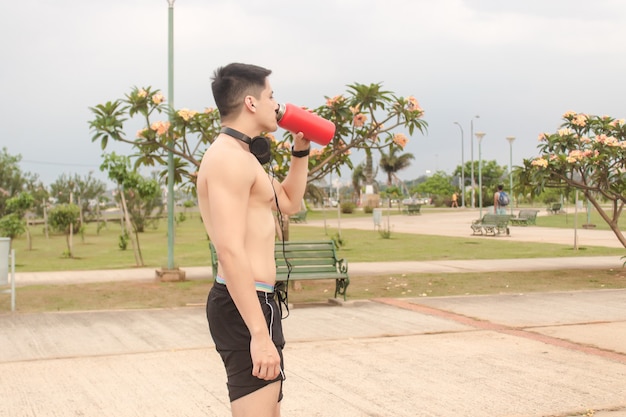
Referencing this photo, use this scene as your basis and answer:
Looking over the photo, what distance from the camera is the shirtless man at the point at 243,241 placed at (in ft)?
9.49

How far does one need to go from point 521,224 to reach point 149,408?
31117mm

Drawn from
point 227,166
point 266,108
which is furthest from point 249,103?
point 227,166

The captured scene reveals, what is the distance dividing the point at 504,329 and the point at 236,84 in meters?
5.75

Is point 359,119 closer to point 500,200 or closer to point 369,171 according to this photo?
point 500,200

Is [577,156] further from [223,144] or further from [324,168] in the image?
[223,144]

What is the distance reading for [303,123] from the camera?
3.23 meters

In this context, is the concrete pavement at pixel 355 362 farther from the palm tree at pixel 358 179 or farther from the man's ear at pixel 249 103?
the palm tree at pixel 358 179

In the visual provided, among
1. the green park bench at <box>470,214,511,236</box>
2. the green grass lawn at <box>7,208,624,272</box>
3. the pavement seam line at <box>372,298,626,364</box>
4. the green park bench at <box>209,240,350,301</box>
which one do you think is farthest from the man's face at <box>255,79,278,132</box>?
the green park bench at <box>470,214,511,236</box>

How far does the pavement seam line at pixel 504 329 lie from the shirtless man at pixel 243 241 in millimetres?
4459

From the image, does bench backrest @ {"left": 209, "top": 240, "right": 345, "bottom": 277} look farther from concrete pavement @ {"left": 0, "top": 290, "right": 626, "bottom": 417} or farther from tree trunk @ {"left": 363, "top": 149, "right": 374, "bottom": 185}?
tree trunk @ {"left": 363, "top": 149, "right": 374, "bottom": 185}

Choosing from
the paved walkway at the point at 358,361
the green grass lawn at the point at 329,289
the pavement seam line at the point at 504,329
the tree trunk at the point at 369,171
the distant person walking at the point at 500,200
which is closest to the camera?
the paved walkway at the point at 358,361

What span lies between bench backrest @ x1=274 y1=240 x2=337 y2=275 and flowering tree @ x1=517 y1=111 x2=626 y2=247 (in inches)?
159

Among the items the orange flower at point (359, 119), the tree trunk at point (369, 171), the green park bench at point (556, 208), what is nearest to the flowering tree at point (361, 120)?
the orange flower at point (359, 119)

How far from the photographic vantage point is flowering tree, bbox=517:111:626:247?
42.8ft
